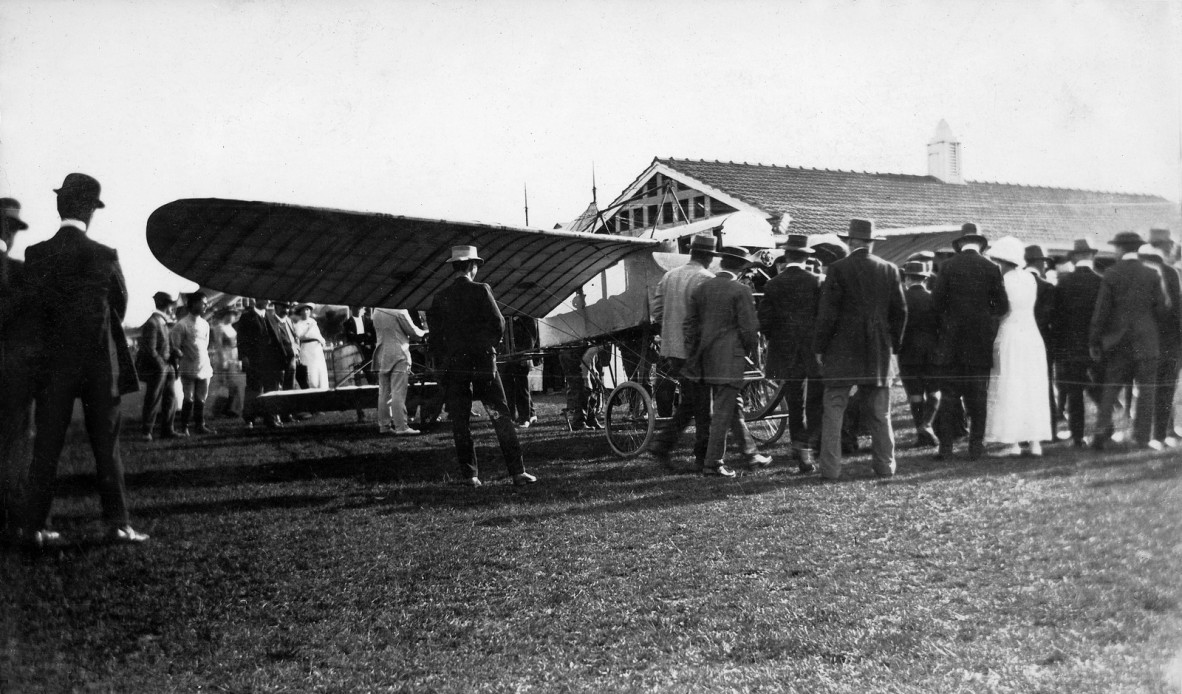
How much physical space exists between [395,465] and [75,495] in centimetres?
113

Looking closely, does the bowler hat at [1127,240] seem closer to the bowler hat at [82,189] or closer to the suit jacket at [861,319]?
the suit jacket at [861,319]

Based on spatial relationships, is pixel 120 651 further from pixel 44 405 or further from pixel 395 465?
pixel 395 465

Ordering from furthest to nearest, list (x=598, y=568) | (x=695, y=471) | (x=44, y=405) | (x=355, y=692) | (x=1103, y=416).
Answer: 1. (x=695, y=471)
2. (x=1103, y=416)
3. (x=598, y=568)
4. (x=44, y=405)
5. (x=355, y=692)

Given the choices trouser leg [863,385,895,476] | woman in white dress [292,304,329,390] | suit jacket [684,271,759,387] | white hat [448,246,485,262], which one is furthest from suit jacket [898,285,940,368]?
woman in white dress [292,304,329,390]

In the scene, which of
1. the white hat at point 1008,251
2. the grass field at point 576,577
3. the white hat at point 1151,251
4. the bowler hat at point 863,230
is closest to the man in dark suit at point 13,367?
the grass field at point 576,577

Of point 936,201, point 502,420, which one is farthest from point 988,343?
point 502,420

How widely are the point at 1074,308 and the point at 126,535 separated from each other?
3.91 meters

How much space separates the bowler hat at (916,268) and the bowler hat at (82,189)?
10.9ft

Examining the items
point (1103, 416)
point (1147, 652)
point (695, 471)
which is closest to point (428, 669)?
point (695, 471)

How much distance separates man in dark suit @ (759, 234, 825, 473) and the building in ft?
2.62

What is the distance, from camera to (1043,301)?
11.5ft

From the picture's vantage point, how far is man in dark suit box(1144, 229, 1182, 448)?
341cm

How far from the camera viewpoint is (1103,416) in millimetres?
3588

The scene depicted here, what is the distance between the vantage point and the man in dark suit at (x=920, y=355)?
11.9ft
